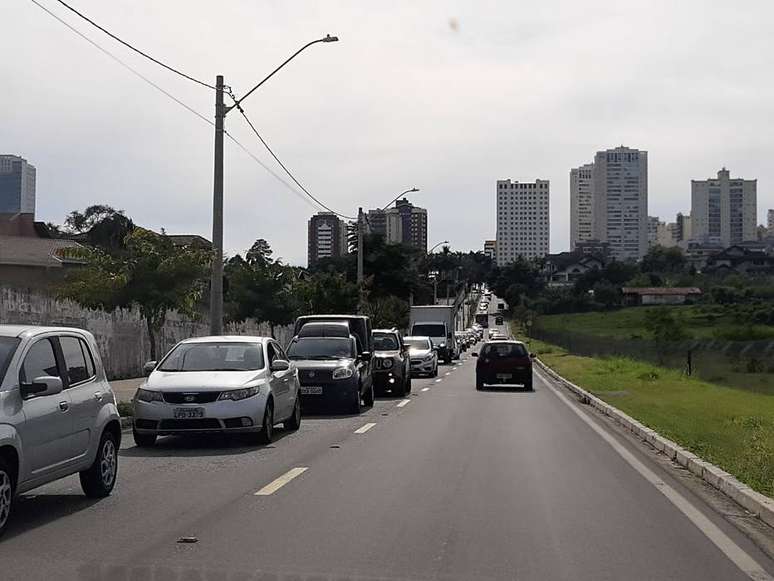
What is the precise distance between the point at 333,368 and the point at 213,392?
666 centimetres

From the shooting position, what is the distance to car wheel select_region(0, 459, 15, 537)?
8234 mm

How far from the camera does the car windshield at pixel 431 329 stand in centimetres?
5609

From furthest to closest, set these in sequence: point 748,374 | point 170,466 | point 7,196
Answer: point 7,196 → point 748,374 → point 170,466

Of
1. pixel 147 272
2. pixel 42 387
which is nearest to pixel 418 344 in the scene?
pixel 147 272

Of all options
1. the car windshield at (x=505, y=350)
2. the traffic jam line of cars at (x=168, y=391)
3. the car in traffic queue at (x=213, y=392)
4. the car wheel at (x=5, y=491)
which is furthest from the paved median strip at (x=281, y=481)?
the car windshield at (x=505, y=350)

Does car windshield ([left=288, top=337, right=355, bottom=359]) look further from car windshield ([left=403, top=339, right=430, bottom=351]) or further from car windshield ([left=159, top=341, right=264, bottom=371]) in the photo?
car windshield ([left=403, top=339, right=430, bottom=351])

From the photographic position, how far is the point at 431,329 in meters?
56.3

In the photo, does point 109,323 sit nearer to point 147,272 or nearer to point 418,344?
point 147,272

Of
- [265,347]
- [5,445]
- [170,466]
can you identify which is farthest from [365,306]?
[5,445]

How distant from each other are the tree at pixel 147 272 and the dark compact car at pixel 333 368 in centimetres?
310

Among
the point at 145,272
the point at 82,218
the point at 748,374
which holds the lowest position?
the point at 748,374

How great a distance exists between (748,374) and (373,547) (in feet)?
125

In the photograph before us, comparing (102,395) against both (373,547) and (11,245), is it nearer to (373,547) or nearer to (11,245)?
(373,547)

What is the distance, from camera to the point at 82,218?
90500mm
